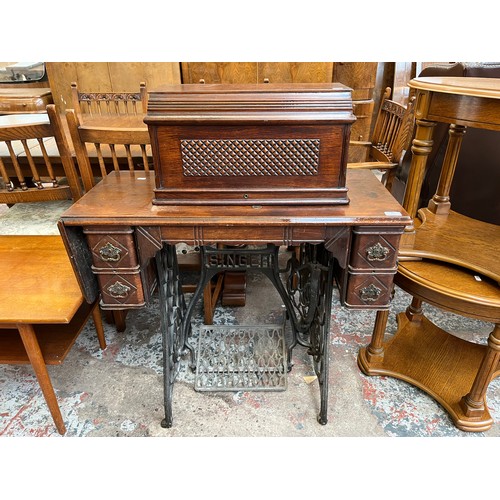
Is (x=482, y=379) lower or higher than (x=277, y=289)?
lower

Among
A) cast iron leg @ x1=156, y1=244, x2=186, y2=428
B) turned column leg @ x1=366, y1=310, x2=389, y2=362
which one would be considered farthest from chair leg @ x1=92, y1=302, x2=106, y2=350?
turned column leg @ x1=366, y1=310, x2=389, y2=362

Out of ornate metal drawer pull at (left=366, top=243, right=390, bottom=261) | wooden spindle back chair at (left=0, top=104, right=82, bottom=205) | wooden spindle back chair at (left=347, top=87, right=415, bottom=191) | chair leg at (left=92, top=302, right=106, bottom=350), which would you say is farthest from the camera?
wooden spindle back chair at (left=347, top=87, right=415, bottom=191)

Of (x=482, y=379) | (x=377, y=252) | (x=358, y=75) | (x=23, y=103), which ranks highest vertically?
(x=358, y=75)

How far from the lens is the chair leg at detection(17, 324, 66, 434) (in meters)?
1.43

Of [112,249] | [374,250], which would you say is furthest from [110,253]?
[374,250]

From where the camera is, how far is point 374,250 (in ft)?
4.29

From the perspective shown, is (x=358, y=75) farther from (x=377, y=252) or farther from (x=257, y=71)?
(x=377, y=252)

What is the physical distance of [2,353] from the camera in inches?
62.3

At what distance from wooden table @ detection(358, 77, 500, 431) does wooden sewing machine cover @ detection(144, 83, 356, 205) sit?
0.42 meters

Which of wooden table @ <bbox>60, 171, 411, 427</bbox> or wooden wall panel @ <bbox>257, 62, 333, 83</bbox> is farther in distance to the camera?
wooden wall panel @ <bbox>257, 62, 333, 83</bbox>

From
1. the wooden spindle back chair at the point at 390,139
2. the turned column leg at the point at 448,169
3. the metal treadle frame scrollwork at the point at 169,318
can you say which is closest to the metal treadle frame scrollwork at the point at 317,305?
the metal treadle frame scrollwork at the point at 169,318

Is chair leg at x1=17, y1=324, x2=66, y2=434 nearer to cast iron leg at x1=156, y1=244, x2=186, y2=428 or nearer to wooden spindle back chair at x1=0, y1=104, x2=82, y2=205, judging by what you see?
cast iron leg at x1=156, y1=244, x2=186, y2=428

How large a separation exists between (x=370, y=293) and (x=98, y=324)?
1394mm

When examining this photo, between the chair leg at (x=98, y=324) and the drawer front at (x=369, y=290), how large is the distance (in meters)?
1.22
